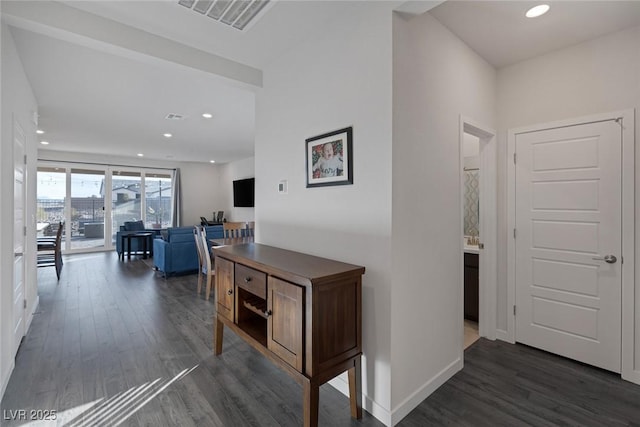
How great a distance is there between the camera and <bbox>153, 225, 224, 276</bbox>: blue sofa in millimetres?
5289

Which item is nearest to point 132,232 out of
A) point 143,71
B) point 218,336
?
point 143,71

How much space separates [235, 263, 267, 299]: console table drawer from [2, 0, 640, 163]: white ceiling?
175cm

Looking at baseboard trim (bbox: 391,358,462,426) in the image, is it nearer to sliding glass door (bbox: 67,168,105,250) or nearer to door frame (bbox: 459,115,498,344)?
door frame (bbox: 459,115,498,344)

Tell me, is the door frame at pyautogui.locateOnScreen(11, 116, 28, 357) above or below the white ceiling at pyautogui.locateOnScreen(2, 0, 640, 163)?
below

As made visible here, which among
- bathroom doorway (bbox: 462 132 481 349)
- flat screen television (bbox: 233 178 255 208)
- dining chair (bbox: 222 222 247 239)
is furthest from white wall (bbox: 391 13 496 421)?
flat screen television (bbox: 233 178 255 208)

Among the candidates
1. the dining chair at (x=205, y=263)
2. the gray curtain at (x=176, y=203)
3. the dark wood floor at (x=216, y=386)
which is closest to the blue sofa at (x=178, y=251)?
the dining chair at (x=205, y=263)

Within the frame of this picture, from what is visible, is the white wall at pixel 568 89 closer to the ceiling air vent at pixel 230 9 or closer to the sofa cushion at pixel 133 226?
the ceiling air vent at pixel 230 9

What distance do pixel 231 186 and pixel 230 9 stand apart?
8.11 m

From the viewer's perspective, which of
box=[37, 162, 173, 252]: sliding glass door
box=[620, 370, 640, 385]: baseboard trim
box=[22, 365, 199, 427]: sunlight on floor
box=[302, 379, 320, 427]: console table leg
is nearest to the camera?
box=[302, 379, 320, 427]: console table leg

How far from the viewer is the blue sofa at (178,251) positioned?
17.4 feet

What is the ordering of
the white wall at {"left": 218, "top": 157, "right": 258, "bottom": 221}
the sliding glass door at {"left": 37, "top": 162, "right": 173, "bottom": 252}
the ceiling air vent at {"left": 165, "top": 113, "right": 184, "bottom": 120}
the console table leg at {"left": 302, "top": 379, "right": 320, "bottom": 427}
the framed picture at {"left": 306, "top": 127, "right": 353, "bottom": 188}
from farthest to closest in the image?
the white wall at {"left": 218, "top": 157, "right": 258, "bottom": 221} < the sliding glass door at {"left": 37, "top": 162, "right": 173, "bottom": 252} < the ceiling air vent at {"left": 165, "top": 113, "right": 184, "bottom": 120} < the framed picture at {"left": 306, "top": 127, "right": 353, "bottom": 188} < the console table leg at {"left": 302, "top": 379, "right": 320, "bottom": 427}

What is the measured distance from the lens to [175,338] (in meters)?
2.94

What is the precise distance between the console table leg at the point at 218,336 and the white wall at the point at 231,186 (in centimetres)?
631

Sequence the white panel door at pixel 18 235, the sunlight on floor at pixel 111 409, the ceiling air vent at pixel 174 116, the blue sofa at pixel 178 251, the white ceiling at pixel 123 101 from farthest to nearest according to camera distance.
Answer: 1. the blue sofa at pixel 178 251
2. the ceiling air vent at pixel 174 116
3. the white ceiling at pixel 123 101
4. the white panel door at pixel 18 235
5. the sunlight on floor at pixel 111 409
